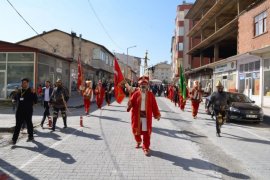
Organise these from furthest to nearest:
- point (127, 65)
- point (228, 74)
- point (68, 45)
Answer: point (127, 65) → point (68, 45) → point (228, 74)

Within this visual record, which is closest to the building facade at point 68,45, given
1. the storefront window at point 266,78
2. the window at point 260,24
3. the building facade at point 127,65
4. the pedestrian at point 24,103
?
the building facade at point 127,65

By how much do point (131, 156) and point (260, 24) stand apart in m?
20.5

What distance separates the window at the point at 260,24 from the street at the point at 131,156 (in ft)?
48.7

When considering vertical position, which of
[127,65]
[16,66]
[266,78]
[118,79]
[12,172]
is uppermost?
[127,65]

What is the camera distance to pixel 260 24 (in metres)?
25.0

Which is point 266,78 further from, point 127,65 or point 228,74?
point 127,65

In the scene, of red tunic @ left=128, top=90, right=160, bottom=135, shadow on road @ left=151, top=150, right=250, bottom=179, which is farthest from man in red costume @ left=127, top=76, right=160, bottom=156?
shadow on road @ left=151, top=150, right=250, bottom=179

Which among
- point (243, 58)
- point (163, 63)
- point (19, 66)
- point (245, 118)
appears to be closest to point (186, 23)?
point (243, 58)

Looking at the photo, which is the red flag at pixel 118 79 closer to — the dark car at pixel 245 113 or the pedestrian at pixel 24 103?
the pedestrian at pixel 24 103

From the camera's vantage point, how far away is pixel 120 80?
33.5 feet

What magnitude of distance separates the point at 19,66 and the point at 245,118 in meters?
16.4

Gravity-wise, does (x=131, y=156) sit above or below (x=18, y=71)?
below

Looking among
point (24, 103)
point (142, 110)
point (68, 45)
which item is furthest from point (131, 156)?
point (68, 45)

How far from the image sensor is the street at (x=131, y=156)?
6211mm
